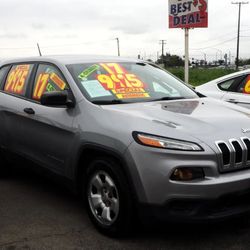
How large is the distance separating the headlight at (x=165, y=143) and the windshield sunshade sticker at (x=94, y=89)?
0.91 meters

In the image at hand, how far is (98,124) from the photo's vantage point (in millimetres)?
3811

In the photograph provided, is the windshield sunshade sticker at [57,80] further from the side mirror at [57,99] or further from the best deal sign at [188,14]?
the best deal sign at [188,14]

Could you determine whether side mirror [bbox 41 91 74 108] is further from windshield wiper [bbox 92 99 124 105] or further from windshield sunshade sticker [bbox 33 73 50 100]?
windshield sunshade sticker [bbox 33 73 50 100]

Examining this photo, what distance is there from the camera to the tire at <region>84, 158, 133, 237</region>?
11.5ft

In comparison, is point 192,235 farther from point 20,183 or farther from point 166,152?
point 20,183

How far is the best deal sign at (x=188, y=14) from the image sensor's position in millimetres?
13203


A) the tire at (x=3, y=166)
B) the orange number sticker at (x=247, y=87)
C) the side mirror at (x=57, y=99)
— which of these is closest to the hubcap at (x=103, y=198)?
the side mirror at (x=57, y=99)

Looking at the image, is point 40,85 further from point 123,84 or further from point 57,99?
point 123,84

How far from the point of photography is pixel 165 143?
333 cm

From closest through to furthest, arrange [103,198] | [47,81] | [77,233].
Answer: [103,198] → [77,233] → [47,81]

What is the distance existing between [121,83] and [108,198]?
1236 millimetres

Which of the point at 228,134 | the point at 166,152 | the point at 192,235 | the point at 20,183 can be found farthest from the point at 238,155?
the point at 20,183

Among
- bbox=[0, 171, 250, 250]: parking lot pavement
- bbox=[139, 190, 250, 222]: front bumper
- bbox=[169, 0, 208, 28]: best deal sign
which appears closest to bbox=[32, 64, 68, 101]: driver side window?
bbox=[0, 171, 250, 250]: parking lot pavement

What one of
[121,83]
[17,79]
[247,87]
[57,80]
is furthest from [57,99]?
[247,87]
